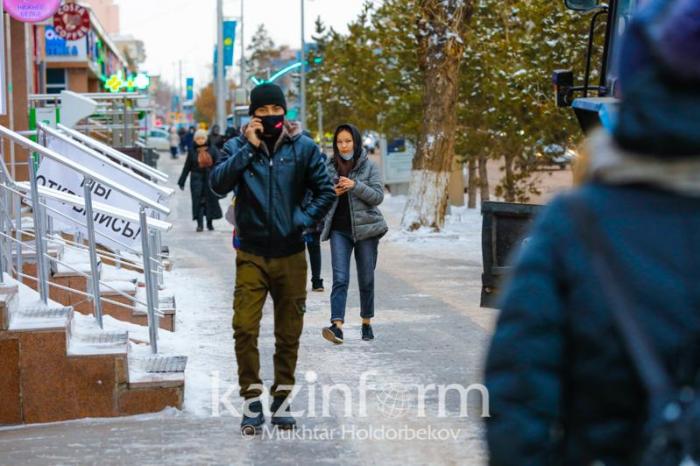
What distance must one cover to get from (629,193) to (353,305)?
399 inches

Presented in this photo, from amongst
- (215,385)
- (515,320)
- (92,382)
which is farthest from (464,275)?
(515,320)

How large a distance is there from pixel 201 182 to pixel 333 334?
1328 cm

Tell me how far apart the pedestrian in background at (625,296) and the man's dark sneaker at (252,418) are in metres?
4.52

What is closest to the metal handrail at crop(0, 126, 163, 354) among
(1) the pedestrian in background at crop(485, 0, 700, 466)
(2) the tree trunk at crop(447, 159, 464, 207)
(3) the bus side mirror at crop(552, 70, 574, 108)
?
(3) the bus side mirror at crop(552, 70, 574, 108)

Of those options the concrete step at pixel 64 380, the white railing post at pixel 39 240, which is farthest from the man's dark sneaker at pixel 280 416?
the white railing post at pixel 39 240

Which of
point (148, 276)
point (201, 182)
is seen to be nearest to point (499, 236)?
point (148, 276)

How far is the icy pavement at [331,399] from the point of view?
21.4ft

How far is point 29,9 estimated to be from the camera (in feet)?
59.4

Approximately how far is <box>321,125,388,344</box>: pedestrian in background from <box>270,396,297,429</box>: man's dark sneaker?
2.90 m

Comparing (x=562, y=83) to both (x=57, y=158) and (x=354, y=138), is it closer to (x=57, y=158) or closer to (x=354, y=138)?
(x=354, y=138)

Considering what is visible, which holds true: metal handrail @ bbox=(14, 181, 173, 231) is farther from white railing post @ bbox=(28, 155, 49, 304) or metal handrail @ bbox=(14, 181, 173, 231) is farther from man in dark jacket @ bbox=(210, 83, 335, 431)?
man in dark jacket @ bbox=(210, 83, 335, 431)

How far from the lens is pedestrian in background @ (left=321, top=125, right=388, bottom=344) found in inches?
394

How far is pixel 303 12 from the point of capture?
51.3 meters
